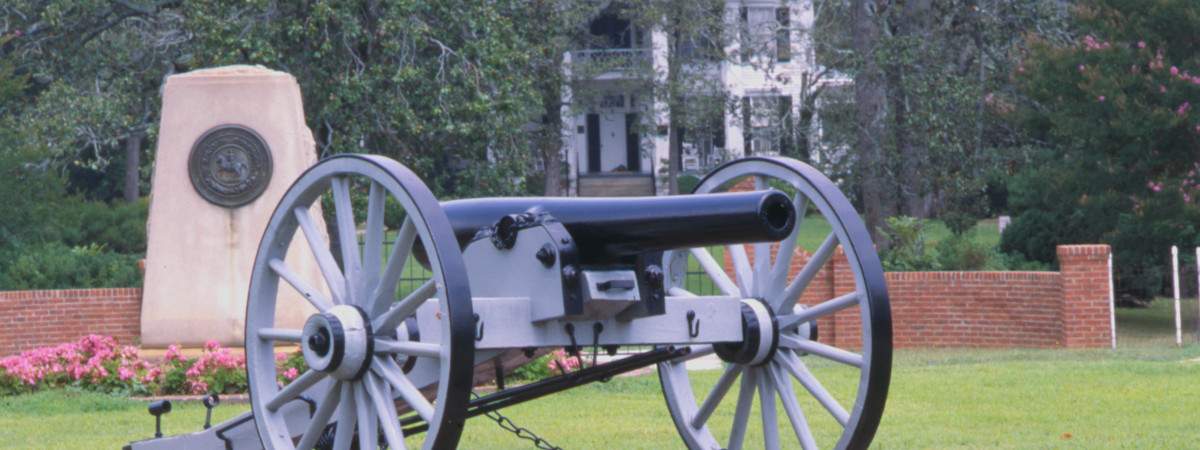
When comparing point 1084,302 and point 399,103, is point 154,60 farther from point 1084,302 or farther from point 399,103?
point 1084,302

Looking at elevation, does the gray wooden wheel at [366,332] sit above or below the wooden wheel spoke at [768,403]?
above

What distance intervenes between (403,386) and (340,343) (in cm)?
30

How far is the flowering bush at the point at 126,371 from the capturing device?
→ 9.61 metres

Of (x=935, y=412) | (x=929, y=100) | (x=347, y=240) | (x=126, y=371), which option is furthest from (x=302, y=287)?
(x=929, y=100)

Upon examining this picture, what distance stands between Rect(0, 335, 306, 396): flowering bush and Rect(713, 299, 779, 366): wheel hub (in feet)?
15.6

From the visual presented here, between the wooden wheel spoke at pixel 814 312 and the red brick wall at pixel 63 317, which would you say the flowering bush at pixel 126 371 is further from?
the wooden wheel spoke at pixel 814 312

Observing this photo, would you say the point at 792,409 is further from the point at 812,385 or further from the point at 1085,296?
the point at 1085,296

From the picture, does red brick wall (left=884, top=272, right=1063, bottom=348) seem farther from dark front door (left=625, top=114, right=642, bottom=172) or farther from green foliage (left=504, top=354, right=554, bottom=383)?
dark front door (left=625, top=114, right=642, bottom=172)

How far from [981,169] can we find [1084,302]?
7583 mm

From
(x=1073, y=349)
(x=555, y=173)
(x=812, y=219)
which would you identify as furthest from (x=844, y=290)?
(x=812, y=219)

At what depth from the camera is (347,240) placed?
5.14 metres

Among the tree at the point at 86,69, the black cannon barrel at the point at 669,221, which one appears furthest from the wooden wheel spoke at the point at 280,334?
the tree at the point at 86,69

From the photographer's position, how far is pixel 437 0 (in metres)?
17.2

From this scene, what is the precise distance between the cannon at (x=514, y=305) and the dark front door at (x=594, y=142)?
95.6ft
